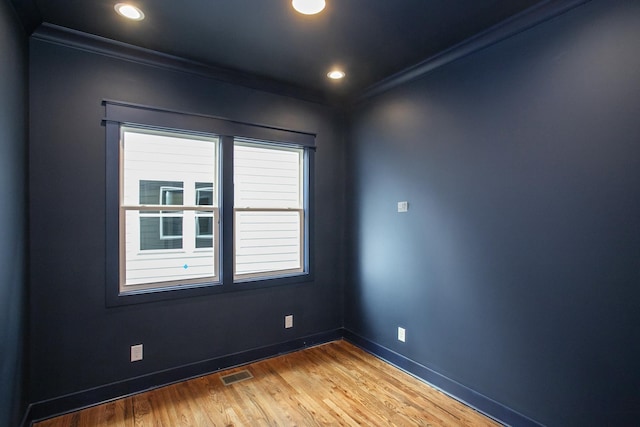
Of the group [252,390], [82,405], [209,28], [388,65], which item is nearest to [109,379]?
[82,405]

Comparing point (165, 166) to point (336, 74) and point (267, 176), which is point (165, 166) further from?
point (336, 74)

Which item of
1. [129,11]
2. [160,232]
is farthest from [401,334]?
[129,11]

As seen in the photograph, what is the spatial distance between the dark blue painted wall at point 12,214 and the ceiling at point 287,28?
31cm

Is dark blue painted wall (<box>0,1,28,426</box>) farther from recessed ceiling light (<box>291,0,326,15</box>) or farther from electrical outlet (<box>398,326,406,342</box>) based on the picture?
electrical outlet (<box>398,326,406,342</box>)

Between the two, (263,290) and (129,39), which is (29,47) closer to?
(129,39)

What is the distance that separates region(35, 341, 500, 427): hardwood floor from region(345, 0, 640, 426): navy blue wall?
34 cm

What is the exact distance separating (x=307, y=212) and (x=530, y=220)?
211 cm

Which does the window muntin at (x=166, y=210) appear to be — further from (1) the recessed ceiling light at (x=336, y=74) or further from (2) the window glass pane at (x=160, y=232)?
(1) the recessed ceiling light at (x=336, y=74)

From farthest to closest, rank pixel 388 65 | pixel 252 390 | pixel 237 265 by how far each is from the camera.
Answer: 1. pixel 237 265
2. pixel 388 65
3. pixel 252 390

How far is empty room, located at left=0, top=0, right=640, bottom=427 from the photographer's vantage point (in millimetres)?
1912

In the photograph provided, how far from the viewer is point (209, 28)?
232 cm

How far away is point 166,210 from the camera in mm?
2822

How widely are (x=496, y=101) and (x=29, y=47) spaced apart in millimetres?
3334

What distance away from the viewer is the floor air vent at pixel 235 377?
9.30 ft
